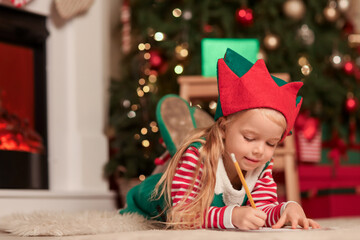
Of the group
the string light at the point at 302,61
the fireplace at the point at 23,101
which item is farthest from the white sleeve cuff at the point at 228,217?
the string light at the point at 302,61

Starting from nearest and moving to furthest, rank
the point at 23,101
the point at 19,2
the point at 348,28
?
the point at 19,2, the point at 23,101, the point at 348,28

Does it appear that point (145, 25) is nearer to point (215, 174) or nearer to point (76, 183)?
point (76, 183)

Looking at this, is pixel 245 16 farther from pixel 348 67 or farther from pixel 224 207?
pixel 224 207

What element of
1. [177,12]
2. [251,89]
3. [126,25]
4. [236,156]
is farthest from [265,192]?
[126,25]

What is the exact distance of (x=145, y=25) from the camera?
8.45ft

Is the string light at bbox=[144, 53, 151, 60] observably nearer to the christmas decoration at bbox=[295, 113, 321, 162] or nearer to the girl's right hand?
the christmas decoration at bbox=[295, 113, 321, 162]

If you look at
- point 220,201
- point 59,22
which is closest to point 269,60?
point 59,22

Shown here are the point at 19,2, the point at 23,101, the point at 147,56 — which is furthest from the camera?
the point at 147,56

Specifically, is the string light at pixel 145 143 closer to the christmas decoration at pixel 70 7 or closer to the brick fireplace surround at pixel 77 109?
the brick fireplace surround at pixel 77 109

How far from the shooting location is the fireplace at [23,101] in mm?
1977

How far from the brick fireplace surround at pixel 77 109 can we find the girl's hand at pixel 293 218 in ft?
4.00

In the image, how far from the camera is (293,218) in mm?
1097

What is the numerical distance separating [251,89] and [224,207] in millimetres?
272

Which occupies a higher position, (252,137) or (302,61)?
(302,61)
